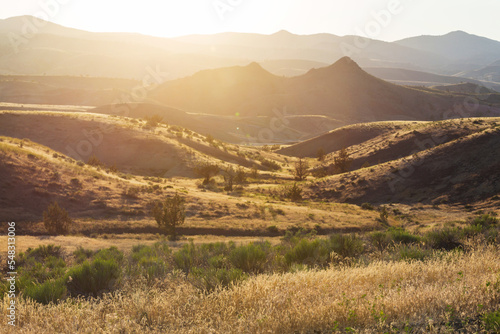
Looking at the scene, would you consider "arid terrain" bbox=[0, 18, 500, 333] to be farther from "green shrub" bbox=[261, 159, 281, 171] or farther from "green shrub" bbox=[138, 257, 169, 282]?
"green shrub" bbox=[261, 159, 281, 171]

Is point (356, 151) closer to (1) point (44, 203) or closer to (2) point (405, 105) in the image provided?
(1) point (44, 203)

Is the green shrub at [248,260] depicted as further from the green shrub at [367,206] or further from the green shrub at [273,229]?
the green shrub at [367,206]

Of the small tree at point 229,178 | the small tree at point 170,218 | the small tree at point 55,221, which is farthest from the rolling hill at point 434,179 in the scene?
the small tree at point 55,221

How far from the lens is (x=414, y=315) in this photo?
15.1 feet

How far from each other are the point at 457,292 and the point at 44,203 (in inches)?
1070

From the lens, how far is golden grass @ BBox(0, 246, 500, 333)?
14.9 feet

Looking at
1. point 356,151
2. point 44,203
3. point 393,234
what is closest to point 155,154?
point 44,203

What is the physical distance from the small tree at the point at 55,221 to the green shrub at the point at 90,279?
51.0ft

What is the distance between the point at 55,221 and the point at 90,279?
53.0ft

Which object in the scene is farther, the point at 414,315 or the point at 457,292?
the point at 457,292

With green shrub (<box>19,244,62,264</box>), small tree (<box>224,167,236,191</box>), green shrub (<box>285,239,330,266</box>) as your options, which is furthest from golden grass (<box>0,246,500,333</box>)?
small tree (<box>224,167,236,191</box>)

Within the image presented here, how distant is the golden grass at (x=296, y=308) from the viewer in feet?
14.9

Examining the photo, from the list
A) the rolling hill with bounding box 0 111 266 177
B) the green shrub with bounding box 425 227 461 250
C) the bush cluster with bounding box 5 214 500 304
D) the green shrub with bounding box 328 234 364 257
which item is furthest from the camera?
the rolling hill with bounding box 0 111 266 177

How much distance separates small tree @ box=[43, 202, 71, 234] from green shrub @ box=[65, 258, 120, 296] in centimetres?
1553
